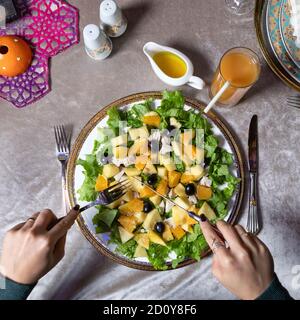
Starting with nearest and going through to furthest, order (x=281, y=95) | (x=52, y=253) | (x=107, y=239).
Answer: (x=52, y=253), (x=107, y=239), (x=281, y=95)

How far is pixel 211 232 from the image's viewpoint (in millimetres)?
959

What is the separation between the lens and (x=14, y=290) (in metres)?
0.99

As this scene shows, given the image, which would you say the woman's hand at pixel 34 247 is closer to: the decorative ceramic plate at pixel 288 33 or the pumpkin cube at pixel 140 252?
the pumpkin cube at pixel 140 252

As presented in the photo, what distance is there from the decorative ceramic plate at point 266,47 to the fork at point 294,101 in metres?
0.03

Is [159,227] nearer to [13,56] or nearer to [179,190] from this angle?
[179,190]

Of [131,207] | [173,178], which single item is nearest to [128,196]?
[131,207]

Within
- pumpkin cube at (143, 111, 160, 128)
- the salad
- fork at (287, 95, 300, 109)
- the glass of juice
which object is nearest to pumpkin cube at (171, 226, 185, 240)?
the salad

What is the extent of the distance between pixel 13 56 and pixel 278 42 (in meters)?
0.80

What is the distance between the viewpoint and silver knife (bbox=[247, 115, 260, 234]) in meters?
1.20

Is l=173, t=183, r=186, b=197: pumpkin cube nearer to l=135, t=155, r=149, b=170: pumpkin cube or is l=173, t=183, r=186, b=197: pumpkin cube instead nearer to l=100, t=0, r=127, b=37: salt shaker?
l=135, t=155, r=149, b=170: pumpkin cube

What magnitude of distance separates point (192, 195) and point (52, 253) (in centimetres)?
43

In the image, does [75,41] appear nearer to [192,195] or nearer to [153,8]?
Answer: [153,8]
